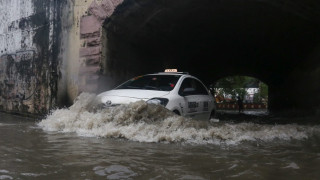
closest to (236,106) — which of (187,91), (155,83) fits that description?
(155,83)

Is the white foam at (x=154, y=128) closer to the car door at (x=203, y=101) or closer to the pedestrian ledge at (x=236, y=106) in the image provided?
the car door at (x=203, y=101)

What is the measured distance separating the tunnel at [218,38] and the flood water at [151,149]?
299cm

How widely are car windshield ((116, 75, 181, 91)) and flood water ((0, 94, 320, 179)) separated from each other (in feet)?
3.30

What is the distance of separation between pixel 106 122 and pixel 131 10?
3.89 m

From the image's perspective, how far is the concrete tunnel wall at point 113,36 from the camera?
9.16 m

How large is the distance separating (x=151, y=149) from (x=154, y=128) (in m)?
1.26

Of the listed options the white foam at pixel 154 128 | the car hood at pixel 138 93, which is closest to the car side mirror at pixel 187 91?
the car hood at pixel 138 93

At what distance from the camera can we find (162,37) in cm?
1177

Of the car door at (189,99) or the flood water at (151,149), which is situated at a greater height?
the car door at (189,99)

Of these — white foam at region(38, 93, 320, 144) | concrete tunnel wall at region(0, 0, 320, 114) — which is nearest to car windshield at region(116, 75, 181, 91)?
white foam at region(38, 93, 320, 144)

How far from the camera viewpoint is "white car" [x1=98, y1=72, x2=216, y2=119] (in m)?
6.51

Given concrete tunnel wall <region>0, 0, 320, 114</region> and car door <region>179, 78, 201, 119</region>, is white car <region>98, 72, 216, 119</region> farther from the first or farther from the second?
concrete tunnel wall <region>0, 0, 320, 114</region>

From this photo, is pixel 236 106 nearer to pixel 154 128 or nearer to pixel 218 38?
pixel 218 38

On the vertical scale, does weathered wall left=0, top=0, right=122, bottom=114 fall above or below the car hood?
above
